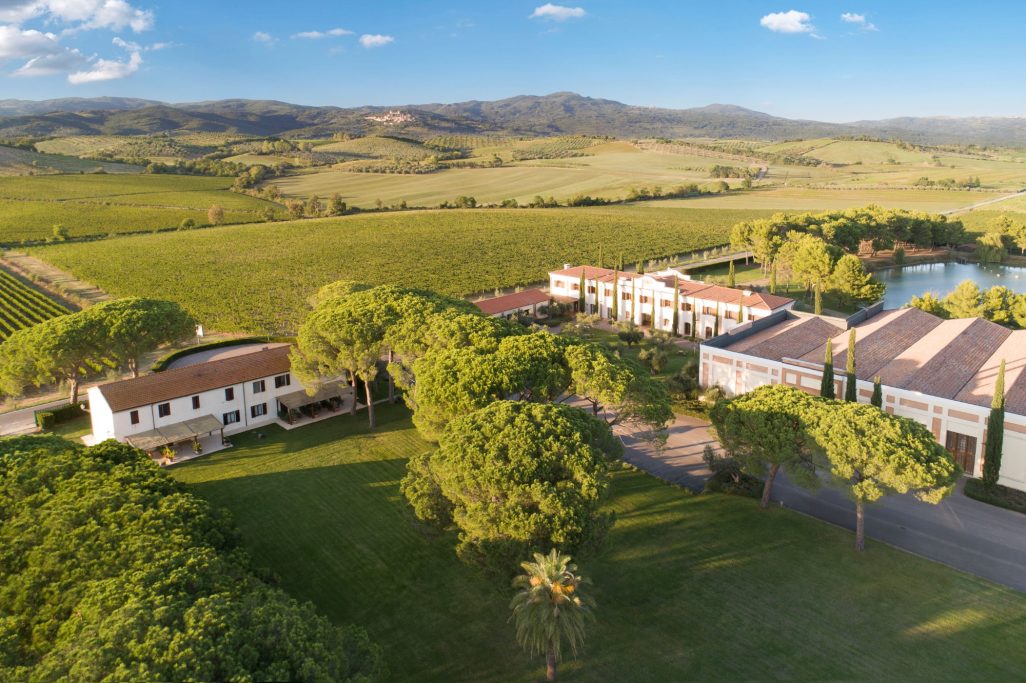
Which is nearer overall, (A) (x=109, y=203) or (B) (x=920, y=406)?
(B) (x=920, y=406)

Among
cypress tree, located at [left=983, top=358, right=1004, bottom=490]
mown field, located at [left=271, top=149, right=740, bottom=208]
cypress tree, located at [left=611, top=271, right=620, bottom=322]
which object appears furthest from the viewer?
mown field, located at [left=271, top=149, right=740, bottom=208]

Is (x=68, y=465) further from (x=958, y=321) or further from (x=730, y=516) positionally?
(x=958, y=321)

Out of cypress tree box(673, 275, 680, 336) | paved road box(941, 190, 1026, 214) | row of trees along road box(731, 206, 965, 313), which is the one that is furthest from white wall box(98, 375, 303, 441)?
paved road box(941, 190, 1026, 214)

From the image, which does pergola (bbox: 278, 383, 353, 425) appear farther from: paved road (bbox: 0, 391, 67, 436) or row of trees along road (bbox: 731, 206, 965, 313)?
row of trees along road (bbox: 731, 206, 965, 313)

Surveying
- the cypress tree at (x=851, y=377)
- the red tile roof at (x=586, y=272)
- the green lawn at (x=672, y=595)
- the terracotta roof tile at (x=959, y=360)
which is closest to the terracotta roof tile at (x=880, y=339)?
the terracotta roof tile at (x=959, y=360)

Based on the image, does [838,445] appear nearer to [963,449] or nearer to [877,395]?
[877,395]

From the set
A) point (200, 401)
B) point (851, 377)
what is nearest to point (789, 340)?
point (851, 377)
